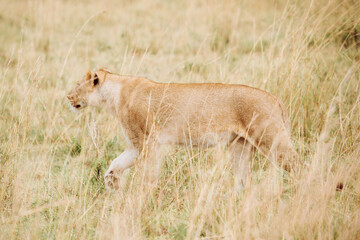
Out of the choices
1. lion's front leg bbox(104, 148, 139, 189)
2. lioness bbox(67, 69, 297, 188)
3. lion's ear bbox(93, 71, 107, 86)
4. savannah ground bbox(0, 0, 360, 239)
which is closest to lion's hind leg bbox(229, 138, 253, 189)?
lioness bbox(67, 69, 297, 188)

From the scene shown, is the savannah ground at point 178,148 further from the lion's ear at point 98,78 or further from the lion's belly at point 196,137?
the lion's ear at point 98,78

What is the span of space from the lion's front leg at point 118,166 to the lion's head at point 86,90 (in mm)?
767

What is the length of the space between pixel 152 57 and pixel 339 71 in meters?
3.24

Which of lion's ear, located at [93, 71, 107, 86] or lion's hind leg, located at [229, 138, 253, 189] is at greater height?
lion's ear, located at [93, 71, 107, 86]

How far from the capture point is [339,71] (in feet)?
22.2

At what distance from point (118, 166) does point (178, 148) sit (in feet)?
2.53

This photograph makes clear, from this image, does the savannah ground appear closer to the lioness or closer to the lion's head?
the lioness

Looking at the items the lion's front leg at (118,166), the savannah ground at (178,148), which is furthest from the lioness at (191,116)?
the savannah ground at (178,148)

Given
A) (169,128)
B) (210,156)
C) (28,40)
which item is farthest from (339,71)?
(28,40)

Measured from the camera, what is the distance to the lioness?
12.5 feet

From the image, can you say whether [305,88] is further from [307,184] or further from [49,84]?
[49,84]

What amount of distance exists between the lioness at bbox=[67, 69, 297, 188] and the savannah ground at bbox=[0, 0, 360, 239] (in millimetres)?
175

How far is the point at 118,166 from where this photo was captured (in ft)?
14.3

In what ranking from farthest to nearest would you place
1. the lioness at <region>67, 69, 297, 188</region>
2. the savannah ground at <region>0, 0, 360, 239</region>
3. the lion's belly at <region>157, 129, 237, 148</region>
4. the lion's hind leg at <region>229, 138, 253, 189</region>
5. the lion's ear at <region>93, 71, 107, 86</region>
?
the lion's ear at <region>93, 71, 107, 86</region> → the lion's hind leg at <region>229, 138, 253, 189</region> → the lion's belly at <region>157, 129, 237, 148</region> → the lioness at <region>67, 69, 297, 188</region> → the savannah ground at <region>0, 0, 360, 239</region>
